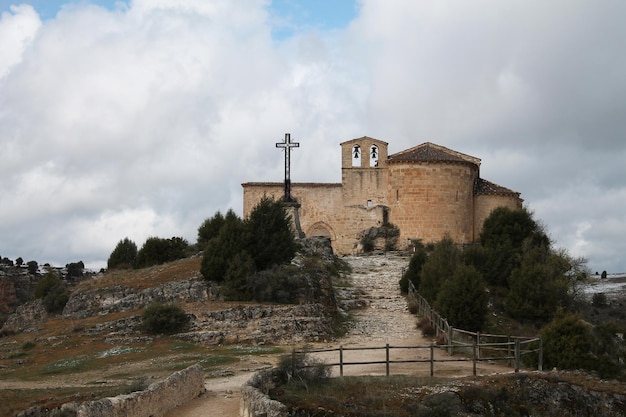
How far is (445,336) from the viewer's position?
24.3 metres

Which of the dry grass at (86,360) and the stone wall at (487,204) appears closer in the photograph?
the dry grass at (86,360)

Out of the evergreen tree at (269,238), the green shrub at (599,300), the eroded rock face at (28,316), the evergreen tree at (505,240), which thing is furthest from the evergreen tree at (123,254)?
the green shrub at (599,300)

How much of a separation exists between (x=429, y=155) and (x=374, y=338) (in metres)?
20.2

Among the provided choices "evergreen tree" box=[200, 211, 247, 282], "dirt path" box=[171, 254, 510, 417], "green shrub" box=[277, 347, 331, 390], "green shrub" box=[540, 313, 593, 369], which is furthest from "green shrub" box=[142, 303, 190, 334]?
"green shrub" box=[540, 313, 593, 369]

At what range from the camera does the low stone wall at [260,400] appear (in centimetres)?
1355

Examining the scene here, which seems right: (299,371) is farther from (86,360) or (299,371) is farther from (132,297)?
(132,297)

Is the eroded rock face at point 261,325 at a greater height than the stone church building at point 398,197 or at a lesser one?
lesser

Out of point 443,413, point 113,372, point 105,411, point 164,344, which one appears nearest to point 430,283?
point 164,344

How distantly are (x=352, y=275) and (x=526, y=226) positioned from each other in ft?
31.5

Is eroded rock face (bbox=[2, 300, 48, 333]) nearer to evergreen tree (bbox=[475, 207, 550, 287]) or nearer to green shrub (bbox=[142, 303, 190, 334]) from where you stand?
green shrub (bbox=[142, 303, 190, 334])

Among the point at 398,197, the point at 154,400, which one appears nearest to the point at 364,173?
the point at 398,197

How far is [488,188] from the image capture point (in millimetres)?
46094

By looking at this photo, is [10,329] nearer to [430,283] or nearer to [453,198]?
[430,283]

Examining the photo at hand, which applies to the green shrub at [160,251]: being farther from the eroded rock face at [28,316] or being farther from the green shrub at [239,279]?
the green shrub at [239,279]
